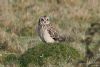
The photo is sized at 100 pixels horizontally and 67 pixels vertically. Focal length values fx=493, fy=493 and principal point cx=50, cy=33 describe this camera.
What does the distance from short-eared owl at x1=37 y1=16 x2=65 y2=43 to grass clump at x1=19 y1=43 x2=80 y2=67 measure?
47cm

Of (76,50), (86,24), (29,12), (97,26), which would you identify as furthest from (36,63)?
(29,12)

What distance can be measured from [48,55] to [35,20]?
457 centimetres

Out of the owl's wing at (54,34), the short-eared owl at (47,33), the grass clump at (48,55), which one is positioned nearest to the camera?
the grass clump at (48,55)

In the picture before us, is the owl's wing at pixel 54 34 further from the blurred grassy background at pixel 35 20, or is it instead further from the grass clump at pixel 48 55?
the grass clump at pixel 48 55

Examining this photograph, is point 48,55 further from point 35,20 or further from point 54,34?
point 35,20

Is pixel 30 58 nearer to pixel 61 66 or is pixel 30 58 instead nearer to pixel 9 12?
pixel 61 66

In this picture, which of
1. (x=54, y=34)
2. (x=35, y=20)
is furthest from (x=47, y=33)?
(x=35, y=20)

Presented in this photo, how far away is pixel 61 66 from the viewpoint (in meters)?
8.75

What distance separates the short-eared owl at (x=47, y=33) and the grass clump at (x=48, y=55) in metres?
0.47

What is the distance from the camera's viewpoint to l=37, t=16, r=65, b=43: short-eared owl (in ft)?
33.3

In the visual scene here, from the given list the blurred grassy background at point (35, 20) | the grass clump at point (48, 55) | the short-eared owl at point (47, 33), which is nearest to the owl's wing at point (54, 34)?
the short-eared owl at point (47, 33)

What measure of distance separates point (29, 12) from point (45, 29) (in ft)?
14.5

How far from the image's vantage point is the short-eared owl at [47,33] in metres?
10.1

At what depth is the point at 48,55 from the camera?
9.45 metres
